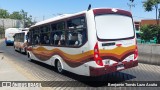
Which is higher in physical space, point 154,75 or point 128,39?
point 128,39

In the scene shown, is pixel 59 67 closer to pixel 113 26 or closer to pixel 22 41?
pixel 113 26

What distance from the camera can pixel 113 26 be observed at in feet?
32.9

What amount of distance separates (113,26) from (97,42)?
109cm

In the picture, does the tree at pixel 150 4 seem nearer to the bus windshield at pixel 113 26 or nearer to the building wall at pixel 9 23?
the bus windshield at pixel 113 26

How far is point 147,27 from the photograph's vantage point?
28.4 meters

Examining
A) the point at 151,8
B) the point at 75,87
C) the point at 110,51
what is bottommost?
the point at 75,87

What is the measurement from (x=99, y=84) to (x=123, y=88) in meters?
1.19

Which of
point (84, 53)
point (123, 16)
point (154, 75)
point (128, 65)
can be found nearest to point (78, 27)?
point (84, 53)

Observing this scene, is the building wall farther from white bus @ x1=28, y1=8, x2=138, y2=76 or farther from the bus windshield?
the bus windshield

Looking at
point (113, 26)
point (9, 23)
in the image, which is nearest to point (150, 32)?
point (113, 26)

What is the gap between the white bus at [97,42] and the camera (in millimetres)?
9484

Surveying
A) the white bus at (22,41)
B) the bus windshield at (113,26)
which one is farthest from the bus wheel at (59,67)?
the white bus at (22,41)

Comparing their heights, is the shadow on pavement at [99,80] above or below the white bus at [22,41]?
below

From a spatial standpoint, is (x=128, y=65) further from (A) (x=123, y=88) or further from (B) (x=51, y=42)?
(B) (x=51, y=42)
